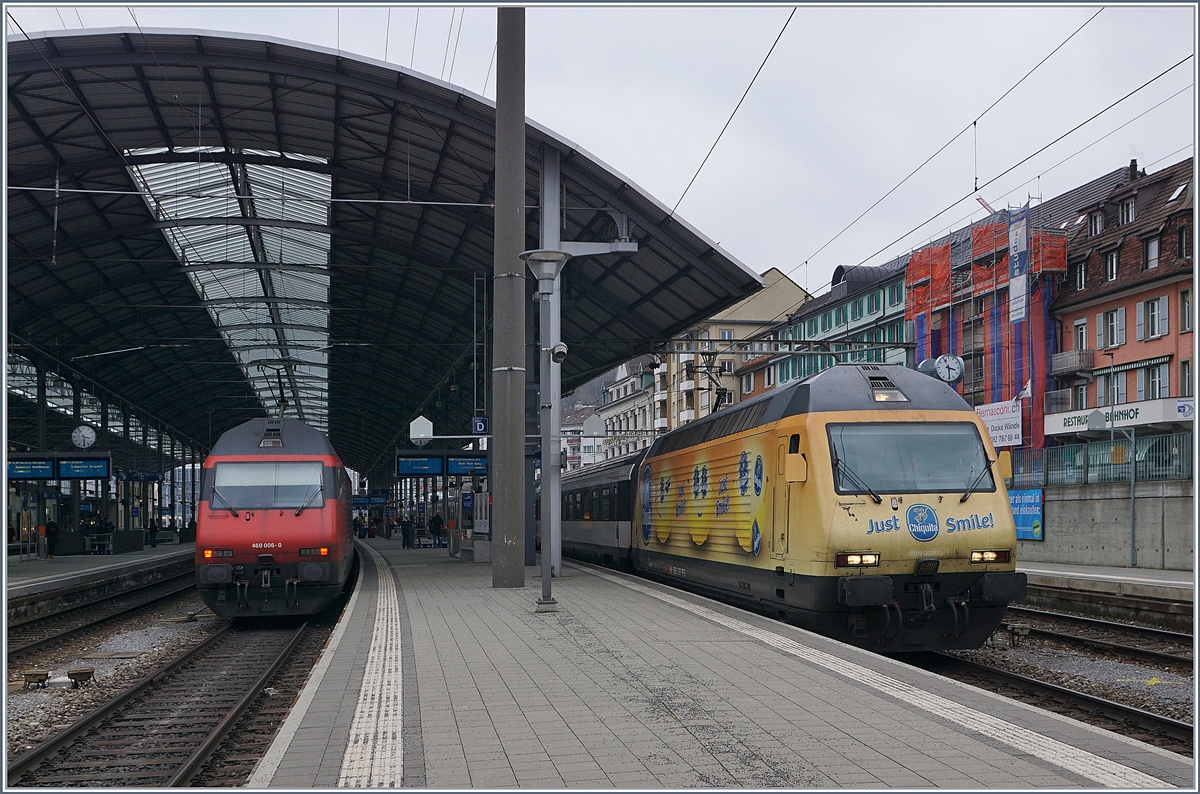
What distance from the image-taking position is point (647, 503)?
23172mm

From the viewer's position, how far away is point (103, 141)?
27.3 meters

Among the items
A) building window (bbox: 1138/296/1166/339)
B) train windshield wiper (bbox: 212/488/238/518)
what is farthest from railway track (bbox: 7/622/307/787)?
building window (bbox: 1138/296/1166/339)

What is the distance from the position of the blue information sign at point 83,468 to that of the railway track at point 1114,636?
95.4 feet

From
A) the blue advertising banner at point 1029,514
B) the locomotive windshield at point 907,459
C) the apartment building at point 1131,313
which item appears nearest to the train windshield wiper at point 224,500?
the locomotive windshield at point 907,459

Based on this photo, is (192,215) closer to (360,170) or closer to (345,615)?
(360,170)

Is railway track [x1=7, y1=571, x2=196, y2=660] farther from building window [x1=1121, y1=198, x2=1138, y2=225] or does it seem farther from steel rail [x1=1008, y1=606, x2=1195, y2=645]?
building window [x1=1121, y1=198, x2=1138, y2=225]

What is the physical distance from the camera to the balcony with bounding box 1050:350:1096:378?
46.3 meters

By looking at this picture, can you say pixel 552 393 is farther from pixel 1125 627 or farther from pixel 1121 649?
pixel 1121 649

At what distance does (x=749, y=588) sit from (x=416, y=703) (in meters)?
7.40

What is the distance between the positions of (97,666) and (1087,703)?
12.6m

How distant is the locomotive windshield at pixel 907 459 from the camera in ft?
42.0

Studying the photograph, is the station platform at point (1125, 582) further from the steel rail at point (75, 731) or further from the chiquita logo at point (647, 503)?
the steel rail at point (75, 731)

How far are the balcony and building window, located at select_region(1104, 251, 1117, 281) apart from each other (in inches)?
123

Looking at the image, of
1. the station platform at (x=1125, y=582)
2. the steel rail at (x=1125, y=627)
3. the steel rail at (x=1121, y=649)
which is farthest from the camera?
the station platform at (x=1125, y=582)
